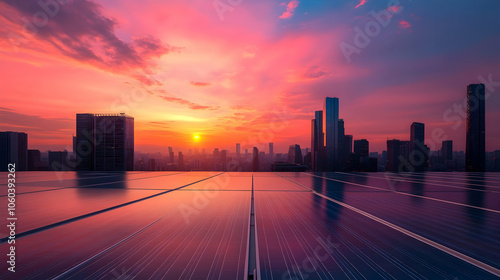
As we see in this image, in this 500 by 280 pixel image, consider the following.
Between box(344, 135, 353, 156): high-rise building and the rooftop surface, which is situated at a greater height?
box(344, 135, 353, 156): high-rise building

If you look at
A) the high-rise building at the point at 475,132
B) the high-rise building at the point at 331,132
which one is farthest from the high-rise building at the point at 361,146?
the high-rise building at the point at 475,132

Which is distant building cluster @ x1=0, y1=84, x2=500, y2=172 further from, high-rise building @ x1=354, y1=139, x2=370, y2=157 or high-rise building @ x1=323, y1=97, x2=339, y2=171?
high-rise building @ x1=354, y1=139, x2=370, y2=157

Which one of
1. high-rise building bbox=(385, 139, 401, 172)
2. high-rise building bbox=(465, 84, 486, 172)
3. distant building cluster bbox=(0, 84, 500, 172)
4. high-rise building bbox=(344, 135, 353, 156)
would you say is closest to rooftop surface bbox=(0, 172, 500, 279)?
distant building cluster bbox=(0, 84, 500, 172)

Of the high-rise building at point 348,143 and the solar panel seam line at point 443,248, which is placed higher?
the high-rise building at point 348,143

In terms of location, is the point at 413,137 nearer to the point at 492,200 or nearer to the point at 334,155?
the point at 334,155

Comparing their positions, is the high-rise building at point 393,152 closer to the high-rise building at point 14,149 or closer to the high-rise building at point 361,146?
the high-rise building at point 361,146

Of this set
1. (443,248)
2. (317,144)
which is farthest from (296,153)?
(443,248)
